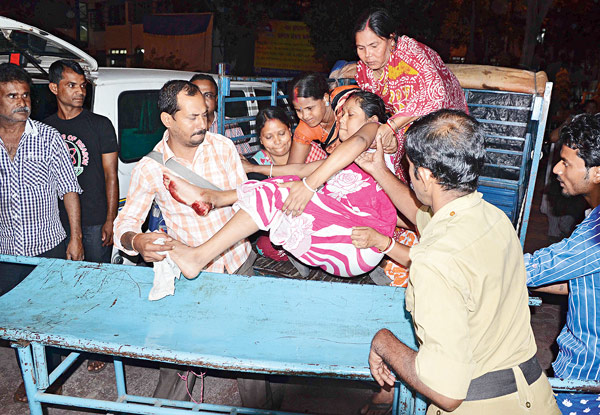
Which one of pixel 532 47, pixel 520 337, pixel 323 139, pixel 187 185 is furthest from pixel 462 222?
pixel 532 47

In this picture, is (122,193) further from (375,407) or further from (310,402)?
(375,407)

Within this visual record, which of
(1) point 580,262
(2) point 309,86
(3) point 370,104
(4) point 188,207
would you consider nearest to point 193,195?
(4) point 188,207

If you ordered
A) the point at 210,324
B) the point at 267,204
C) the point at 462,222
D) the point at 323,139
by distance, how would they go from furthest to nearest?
the point at 323,139, the point at 267,204, the point at 210,324, the point at 462,222

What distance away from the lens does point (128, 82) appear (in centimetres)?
398

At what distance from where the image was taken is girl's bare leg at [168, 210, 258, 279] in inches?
93.7

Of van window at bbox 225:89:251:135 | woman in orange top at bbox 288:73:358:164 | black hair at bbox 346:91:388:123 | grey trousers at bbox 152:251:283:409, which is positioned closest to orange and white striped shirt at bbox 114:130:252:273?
grey trousers at bbox 152:251:283:409

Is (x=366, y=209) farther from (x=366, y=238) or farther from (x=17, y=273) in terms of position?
(x=17, y=273)

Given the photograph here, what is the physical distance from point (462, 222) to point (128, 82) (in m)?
3.44

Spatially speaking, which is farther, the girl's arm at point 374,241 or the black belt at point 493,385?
the girl's arm at point 374,241

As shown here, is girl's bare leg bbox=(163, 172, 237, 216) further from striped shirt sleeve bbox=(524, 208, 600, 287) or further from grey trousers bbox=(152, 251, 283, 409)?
striped shirt sleeve bbox=(524, 208, 600, 287)

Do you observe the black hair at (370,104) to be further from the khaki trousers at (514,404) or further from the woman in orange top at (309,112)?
the khaki trousers at (514,404)

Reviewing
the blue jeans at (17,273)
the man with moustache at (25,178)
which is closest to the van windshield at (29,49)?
the man with moustache at (25,178)

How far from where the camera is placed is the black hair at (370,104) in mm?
2736

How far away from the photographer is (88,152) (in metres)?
3.49
